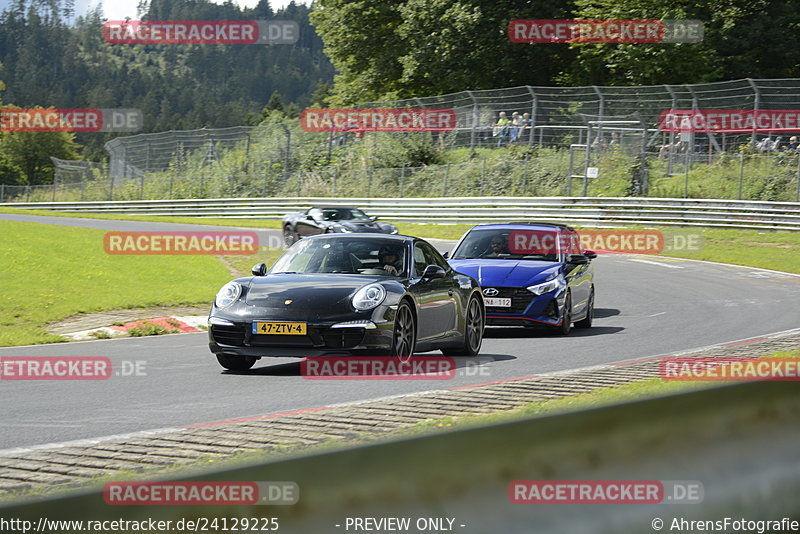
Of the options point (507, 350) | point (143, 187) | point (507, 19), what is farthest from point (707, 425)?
point (143, 187)

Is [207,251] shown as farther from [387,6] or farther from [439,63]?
[387,6]

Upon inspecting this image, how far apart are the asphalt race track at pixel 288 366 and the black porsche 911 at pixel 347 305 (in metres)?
0.32

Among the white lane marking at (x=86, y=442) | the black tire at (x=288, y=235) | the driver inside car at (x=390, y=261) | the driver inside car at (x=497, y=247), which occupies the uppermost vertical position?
the driver inside car at (x=390, y=261)

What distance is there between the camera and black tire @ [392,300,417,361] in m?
10.2

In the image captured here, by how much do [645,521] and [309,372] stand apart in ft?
27.7

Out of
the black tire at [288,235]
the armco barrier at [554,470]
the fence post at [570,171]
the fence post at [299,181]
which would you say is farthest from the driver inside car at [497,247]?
the fence post at [299,181]

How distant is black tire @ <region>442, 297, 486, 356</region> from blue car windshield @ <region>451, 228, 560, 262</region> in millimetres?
2902

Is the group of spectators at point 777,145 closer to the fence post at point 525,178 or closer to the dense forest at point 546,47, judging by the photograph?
the fence post at point 525,178

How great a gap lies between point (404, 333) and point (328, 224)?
68.0 ft

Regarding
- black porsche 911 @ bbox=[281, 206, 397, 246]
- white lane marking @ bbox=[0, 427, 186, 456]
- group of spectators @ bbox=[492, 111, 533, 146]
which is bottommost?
black porsche 911 @ bbox=[281, 206, 397, 246]

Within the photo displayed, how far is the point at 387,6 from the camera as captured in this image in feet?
190

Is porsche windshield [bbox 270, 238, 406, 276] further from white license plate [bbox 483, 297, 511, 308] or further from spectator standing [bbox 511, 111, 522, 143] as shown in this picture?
spectator standing [bbox 511, 111, 522, 143]

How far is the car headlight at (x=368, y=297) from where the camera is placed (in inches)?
394

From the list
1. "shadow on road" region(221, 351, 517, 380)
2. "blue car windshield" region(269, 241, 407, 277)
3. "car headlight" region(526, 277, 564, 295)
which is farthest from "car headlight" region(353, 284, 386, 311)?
"car headlight" region(526, 277, 564, 295)
